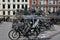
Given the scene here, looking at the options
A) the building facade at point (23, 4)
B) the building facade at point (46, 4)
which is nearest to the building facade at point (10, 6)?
the building facade at point (23, 4)

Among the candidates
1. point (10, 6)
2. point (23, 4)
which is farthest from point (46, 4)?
point (10, 6)

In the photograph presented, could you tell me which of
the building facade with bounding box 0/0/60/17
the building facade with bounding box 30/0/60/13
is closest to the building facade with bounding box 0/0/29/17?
the building facade with bounding box 0/0/60/17

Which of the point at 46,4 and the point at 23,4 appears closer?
the point at 46,4

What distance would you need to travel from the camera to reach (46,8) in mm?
75750

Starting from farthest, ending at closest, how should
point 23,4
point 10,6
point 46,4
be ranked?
point 23,4
point 10,6
point 46,4

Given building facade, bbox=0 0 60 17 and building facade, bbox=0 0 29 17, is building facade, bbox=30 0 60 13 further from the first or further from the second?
building facade, bbox=0 0 29 17

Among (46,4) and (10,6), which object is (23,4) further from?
(46,4)

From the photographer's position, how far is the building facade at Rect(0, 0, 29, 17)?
77062 millimetres

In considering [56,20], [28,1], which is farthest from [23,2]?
[56,20]

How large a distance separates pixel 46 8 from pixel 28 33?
2422 inches

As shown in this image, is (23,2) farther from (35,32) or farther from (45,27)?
(35,32)

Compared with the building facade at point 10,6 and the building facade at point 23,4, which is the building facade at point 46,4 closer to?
the building facade at point 23,4

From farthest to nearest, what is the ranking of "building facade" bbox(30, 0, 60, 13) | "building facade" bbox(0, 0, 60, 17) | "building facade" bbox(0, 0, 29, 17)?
1. "building facade" bbox(0, 0, 29, 17)
2. "building facade" bbox(0, 0, 60, 17)
3. "building facade" bbox(30, 0, 60, 13)

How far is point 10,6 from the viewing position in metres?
77.9
